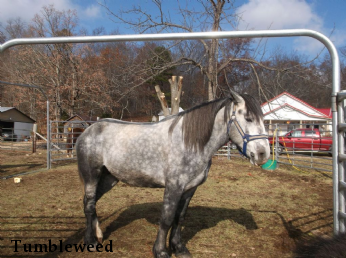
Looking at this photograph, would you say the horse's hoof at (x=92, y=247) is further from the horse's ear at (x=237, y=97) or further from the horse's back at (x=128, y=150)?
the horse's ear at (x=237, y=97)

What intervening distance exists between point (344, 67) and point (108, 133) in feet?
116

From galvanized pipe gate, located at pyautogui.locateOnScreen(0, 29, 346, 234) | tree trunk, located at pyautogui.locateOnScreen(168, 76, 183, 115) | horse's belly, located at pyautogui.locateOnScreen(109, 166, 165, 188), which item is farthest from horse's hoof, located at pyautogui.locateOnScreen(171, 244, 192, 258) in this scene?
tree trunk, located at pyautogui.locateOnScreen(168, 76, 183, 115)

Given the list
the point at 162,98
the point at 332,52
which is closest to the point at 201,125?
the point at 332,52

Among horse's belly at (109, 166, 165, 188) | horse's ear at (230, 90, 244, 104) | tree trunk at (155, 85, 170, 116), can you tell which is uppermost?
tree trunk at (155, 85, 170, 116)

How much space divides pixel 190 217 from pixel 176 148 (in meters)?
2.01

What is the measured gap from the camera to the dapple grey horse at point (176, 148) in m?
2.51

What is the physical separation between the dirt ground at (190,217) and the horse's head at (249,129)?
0.89 meters

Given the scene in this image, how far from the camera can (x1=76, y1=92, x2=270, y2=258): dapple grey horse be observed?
2514 millimetres

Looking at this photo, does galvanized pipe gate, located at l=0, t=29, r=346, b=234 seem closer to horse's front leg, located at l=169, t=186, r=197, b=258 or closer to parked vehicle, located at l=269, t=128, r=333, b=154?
horse's front leg, located at l=169, t=186, r=197, b=258

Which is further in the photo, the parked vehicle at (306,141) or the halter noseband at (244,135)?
the parked vehicle at (306,141)

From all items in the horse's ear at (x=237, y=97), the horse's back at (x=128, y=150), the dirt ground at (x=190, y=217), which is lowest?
the dirt ground at (x=190, y=217)

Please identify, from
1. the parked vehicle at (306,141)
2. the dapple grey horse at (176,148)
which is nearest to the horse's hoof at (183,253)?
the dapple grey horse at (176,148)

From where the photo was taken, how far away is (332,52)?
204 cm

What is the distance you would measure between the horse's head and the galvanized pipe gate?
0.60m
